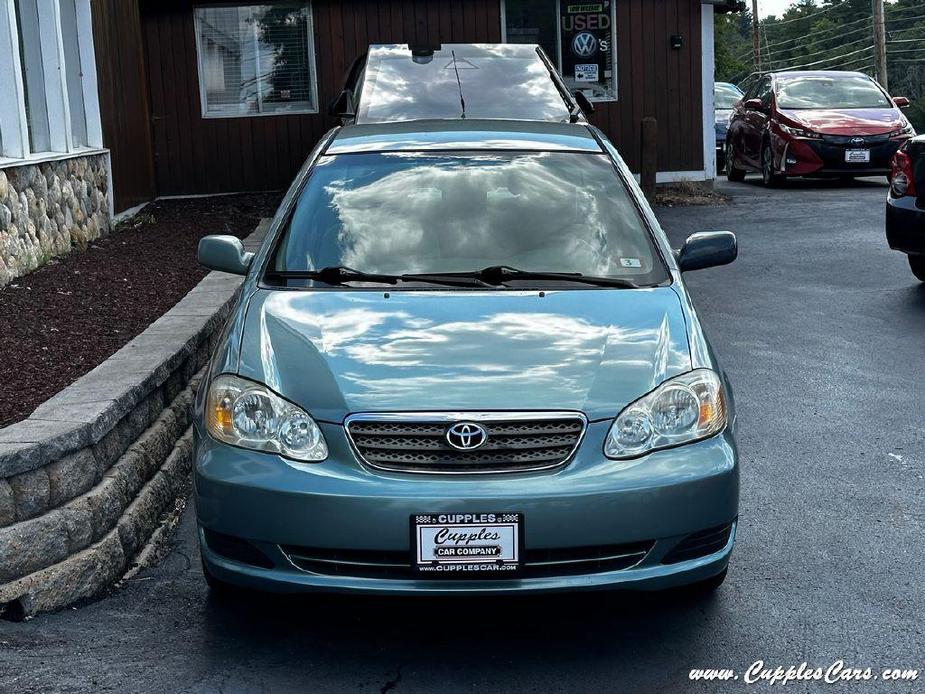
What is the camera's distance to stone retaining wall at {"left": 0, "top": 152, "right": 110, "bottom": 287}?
9016 millimetres

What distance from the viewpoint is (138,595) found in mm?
4535

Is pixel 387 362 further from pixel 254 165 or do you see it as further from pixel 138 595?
pixel 254 165

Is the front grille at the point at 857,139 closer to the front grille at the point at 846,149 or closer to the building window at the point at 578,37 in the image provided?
the front grille at the point at 846,149

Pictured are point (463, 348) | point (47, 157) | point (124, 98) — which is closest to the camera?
point (463, 348)

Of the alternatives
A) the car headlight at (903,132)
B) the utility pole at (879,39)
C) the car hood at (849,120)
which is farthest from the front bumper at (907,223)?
the utility pole at (879,39)

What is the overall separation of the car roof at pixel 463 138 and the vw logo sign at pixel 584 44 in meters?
12.1

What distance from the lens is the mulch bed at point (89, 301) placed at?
20.5 ft

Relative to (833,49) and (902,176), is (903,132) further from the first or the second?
(833,49)

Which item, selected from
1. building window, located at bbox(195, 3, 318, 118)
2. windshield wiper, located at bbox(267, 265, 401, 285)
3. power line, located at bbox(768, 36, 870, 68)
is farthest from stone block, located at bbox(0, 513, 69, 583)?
power line, located at bbox(768, 36, 870, 68)

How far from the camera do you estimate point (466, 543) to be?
3771 mm

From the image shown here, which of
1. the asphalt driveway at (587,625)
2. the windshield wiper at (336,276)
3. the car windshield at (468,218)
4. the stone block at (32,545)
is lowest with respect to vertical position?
the asphalt driveway at (587,625)

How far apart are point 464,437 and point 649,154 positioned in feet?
37.7

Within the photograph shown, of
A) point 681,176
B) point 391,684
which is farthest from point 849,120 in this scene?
point 391,684

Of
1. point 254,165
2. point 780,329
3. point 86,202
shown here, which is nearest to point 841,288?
point 780,329
